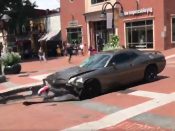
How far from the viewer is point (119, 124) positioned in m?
9.91

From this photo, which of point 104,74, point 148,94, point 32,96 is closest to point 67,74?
point 104,74

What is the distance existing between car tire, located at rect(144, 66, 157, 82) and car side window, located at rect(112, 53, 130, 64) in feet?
Answer: 3.62

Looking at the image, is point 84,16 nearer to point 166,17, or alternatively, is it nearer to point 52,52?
point 52,52

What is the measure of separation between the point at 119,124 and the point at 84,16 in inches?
1394

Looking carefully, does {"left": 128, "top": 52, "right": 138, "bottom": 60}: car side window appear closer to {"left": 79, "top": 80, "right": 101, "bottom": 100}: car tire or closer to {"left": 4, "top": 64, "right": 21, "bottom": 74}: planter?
{"left": 79, "top": 80, "right": 101, "bottom": 100}: car tire

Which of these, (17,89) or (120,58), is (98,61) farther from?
(17,89)

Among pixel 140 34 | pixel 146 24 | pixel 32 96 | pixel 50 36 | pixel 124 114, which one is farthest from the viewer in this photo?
pixel 50 36

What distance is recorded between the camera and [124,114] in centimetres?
1088

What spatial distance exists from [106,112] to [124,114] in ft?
2.39

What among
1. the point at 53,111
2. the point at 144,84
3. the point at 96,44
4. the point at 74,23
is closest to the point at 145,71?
the point at 144,84

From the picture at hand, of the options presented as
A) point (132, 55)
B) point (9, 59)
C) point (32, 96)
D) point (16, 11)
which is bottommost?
point (32, 96)

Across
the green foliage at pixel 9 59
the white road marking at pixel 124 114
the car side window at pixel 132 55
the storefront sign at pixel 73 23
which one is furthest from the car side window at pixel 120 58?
the storefront sign at pixel 73 23

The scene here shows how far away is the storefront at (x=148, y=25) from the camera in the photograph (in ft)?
109

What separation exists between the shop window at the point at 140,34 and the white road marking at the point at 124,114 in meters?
22.3
